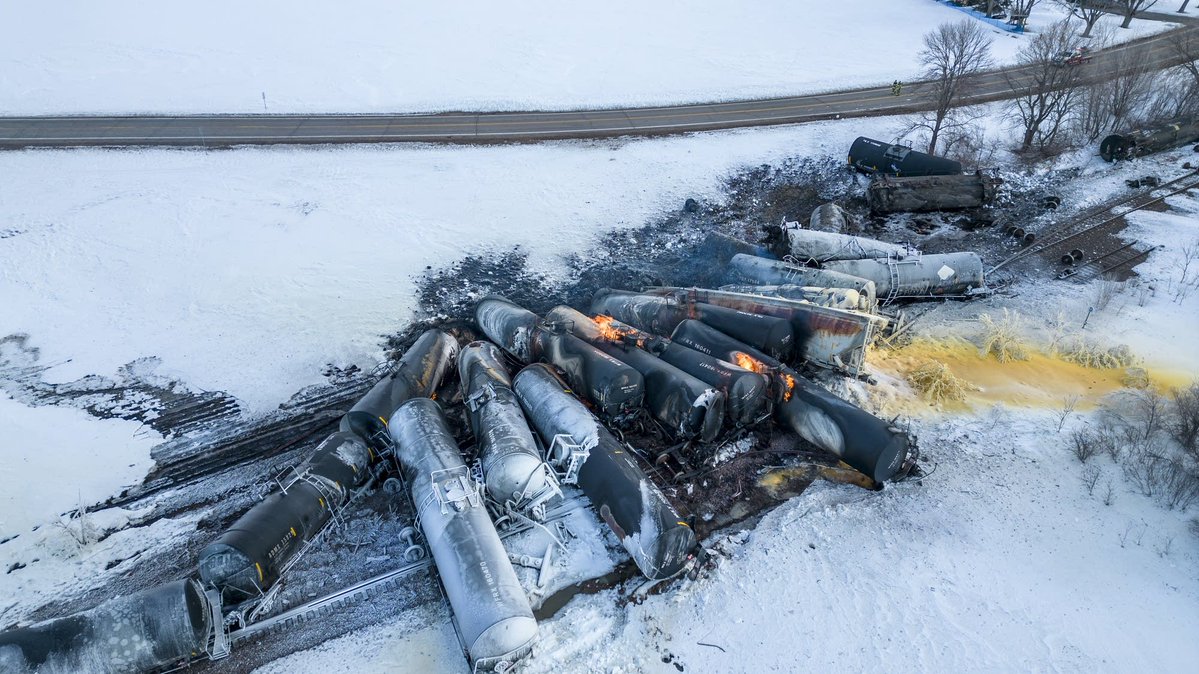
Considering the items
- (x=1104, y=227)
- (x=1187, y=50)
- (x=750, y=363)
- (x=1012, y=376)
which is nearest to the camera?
(x=750, y=363)

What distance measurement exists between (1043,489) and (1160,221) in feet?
65.6

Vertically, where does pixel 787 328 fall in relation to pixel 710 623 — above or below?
above

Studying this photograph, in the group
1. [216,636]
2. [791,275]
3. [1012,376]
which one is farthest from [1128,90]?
[216,636]

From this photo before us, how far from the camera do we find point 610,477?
45.9 ft

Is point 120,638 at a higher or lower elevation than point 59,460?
lower

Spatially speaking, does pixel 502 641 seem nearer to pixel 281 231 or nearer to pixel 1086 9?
pixel 281 231

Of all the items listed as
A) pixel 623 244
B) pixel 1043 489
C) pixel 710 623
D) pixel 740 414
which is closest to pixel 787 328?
pixel 740 414

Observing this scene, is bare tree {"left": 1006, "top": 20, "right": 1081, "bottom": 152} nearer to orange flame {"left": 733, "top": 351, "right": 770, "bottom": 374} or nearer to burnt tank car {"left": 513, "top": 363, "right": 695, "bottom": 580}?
orange flame {"left": 733, "top": 351, "right": 770, "bottom": 374}

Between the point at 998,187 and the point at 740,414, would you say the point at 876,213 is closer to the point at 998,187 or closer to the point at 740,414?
the point at 998,187

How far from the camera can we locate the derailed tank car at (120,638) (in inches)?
421

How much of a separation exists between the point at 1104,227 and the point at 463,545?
1180 inches

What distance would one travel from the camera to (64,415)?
18.3 m

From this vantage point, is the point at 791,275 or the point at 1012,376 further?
the point at 791,275

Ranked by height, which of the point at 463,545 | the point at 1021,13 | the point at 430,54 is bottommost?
the point at 463,545
